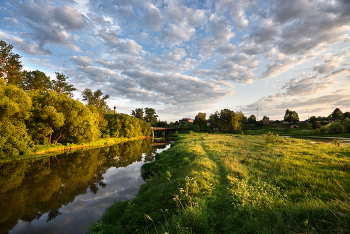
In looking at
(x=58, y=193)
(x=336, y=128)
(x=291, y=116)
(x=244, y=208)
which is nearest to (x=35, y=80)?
(x=58, y=193)

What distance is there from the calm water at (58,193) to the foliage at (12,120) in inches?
123

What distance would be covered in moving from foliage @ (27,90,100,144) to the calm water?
9.32 m

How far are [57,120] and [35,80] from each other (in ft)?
80.2

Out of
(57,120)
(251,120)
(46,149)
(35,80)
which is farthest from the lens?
(251,120)

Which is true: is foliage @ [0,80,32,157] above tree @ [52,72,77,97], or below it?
below

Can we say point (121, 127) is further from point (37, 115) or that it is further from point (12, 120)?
point (12, 120)

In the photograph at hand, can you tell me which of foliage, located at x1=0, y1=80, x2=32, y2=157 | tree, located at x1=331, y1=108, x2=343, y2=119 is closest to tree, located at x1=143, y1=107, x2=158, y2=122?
foliage, located at x1=0, y1=80, x2=32, y2=157

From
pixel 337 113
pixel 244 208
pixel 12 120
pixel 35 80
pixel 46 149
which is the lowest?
pixel 46 149

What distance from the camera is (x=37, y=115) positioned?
90.3 feet

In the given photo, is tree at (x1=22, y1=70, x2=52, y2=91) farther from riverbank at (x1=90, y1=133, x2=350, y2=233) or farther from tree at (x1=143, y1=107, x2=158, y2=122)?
tree at (x1=143, y1=107, x2=158, y2=122)

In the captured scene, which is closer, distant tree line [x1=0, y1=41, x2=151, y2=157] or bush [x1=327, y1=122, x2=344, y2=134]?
distant tree line [x1=0, y1=41, x2=151, y2=157]

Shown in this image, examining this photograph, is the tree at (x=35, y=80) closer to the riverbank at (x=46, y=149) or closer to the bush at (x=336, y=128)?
the riverbank at (x=46, y=149)

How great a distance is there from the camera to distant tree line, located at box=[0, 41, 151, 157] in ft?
70.4

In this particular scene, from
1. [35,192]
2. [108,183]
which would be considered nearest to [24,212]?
[35,192]
